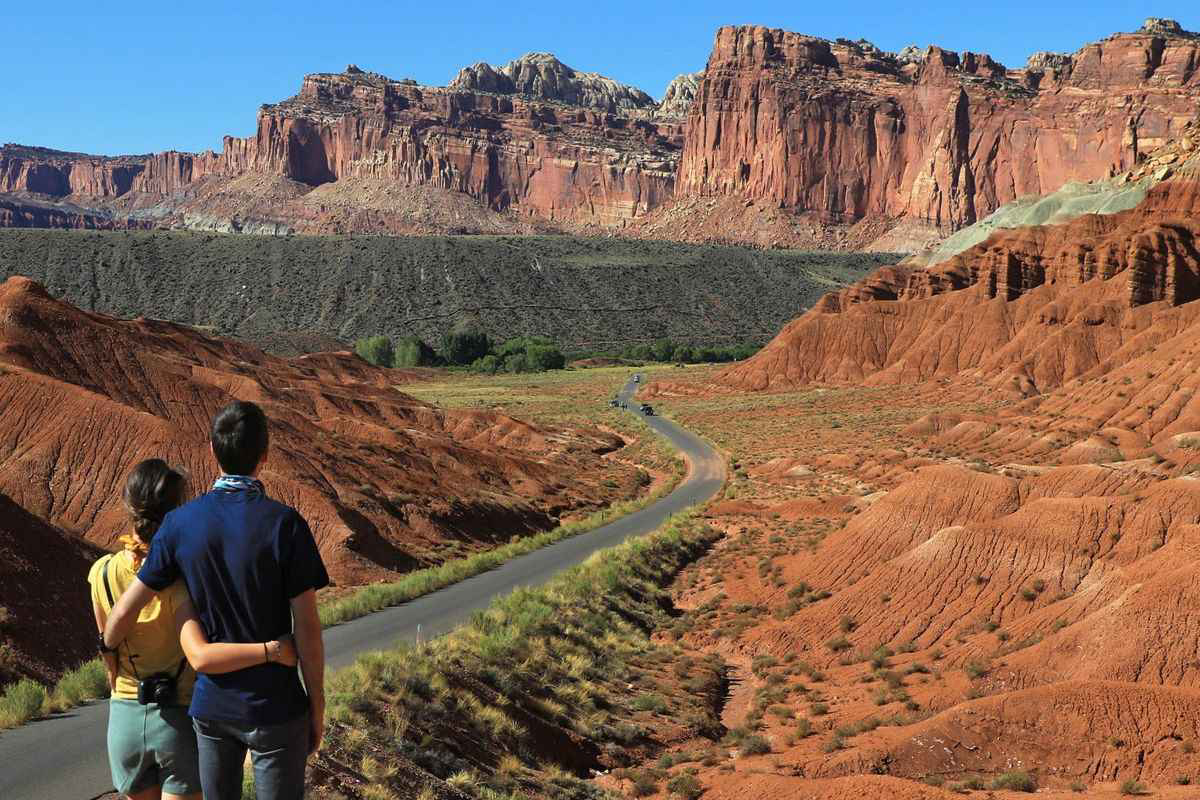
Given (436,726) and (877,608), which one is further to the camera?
(877,608)

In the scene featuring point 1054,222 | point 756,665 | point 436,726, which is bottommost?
point 756,665

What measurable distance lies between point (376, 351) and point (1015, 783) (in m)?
120

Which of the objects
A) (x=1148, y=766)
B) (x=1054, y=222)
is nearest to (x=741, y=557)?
(x=1148, y=766)

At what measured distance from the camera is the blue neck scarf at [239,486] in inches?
222

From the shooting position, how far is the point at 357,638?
66.1 ft

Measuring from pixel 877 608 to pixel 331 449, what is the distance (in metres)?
24.3

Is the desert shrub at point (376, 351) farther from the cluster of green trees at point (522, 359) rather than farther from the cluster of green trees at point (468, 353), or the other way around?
the cluster of green trees at point (522, 359)

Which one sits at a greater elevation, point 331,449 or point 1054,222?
point 1054,222

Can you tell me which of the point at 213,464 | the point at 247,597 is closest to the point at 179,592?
the point at 247,597

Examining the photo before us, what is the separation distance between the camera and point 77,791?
1043 cm

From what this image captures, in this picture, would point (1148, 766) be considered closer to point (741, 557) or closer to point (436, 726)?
point (436, 726)

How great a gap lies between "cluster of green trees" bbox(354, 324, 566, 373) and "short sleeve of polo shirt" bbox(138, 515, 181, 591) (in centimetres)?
12456

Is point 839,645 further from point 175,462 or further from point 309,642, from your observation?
point 309,642

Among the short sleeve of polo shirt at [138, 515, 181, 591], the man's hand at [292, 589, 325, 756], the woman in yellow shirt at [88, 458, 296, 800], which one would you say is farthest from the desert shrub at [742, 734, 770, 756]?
the short sleeve of polo shirt at [138, 515, 181, 591]
